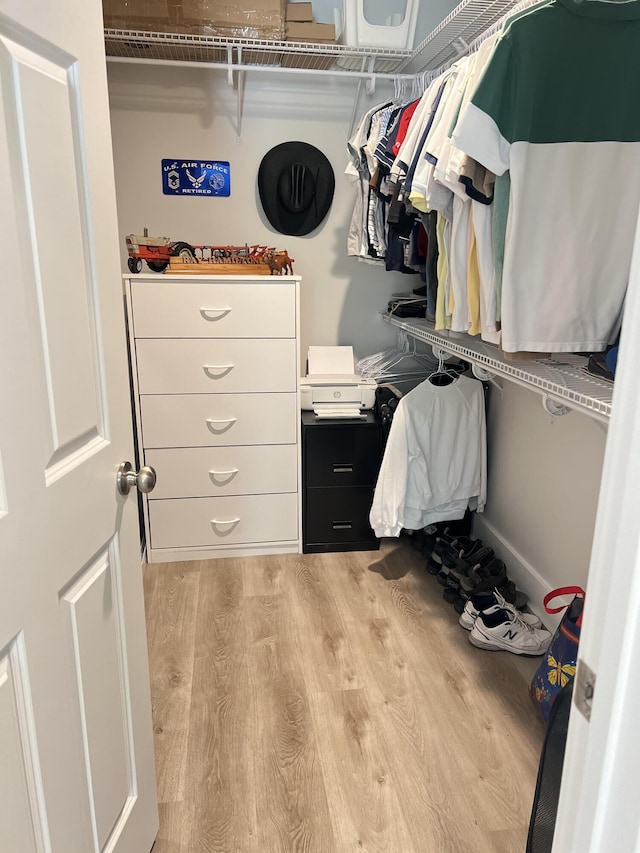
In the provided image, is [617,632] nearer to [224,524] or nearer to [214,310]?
[214,310]

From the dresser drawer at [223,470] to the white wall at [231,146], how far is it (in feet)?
2.74

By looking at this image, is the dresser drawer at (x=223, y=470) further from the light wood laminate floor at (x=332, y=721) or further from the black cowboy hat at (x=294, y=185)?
the black cowboy hat at (x=294, y=185)

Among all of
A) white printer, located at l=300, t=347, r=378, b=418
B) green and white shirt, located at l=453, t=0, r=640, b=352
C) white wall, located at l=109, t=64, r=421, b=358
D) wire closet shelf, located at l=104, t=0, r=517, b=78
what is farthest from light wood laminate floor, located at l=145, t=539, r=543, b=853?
wire closet shelf, located at l=104, t=0, r=517, b=78

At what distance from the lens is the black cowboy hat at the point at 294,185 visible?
2920mm

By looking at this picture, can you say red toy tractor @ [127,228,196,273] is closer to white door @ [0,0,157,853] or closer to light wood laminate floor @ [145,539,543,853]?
light wood laminate floor @ [145,539,543,853]

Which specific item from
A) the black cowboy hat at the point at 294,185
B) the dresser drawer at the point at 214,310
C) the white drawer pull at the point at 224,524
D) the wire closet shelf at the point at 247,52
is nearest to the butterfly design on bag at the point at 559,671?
the white drawer pull at the point at 224,524

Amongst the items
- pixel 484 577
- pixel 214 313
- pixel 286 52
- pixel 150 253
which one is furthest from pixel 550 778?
pixel 286 52

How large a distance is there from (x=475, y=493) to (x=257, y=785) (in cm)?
148

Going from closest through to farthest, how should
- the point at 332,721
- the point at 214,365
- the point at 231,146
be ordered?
the point at 332,721
the point at 214,365
the point at 231,146

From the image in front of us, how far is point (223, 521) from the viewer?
109 inches

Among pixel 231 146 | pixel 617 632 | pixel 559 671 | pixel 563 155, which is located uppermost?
pixel 231 146

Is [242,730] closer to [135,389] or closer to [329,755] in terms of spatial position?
[329,755]

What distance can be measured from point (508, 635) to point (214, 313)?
67.2 inches

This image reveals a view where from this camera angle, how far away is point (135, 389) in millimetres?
2580
